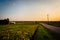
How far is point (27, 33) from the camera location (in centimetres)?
217

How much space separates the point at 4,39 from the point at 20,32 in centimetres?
28

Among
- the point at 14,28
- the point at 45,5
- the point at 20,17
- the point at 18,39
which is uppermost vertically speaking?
the point at 45,5

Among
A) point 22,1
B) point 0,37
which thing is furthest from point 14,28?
point 22,1

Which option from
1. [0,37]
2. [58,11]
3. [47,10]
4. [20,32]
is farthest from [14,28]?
[58,11]

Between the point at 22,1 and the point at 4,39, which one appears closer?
the point at 4,39

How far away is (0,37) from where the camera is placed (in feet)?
6.66

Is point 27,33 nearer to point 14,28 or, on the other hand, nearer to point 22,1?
point 14,28

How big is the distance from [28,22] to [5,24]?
40 centimetres

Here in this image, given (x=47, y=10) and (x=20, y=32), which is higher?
(x=47, y=10)

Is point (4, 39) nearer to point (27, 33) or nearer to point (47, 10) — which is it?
point (27, 33)

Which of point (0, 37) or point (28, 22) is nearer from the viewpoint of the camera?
point (0, 37)

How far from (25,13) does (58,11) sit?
548 millimetres

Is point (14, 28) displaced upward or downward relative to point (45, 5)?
downward

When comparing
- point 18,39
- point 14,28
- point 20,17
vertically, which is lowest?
point 18,39
